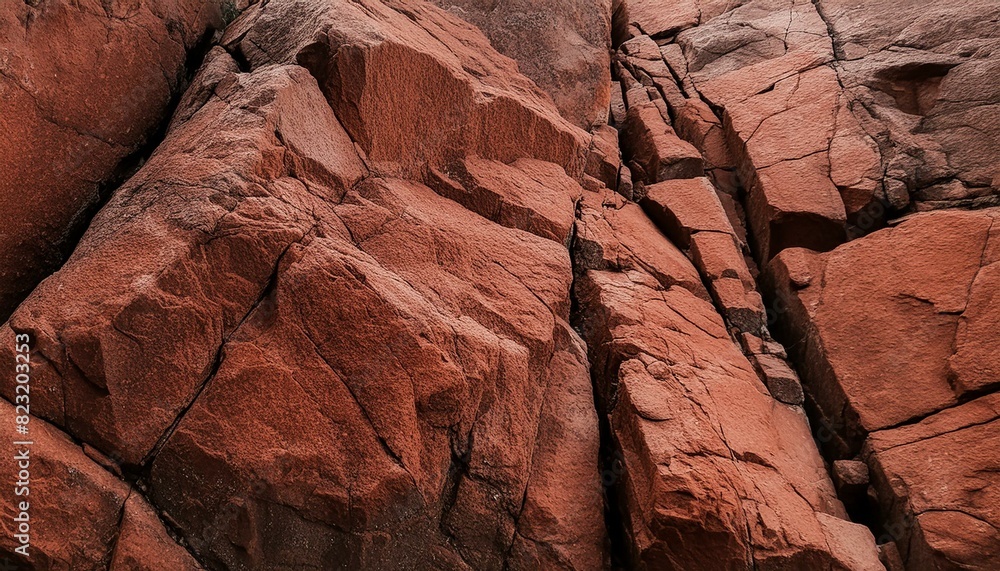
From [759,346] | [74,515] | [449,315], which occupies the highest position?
[759,346]

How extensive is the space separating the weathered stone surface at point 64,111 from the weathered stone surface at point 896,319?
4.65 metres

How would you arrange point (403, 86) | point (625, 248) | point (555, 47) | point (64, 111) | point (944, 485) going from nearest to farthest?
point (944, 485)
point (64, 111)
point (403, 86)
point (625, 248)
point (555, 47)

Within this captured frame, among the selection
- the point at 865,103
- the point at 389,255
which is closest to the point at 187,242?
the point at 389,255

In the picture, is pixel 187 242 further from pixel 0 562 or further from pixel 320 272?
pixel 0 562

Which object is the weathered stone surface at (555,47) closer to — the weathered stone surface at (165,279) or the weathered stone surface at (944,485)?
the weathered stone surface at (165,279)

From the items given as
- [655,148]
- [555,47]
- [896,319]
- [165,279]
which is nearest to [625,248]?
[655,148]

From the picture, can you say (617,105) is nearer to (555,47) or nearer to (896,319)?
(555,47)

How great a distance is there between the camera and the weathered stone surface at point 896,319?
4.11 meters

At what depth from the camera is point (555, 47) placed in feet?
20.8

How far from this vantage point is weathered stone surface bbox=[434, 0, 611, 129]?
242 inches

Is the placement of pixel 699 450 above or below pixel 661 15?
below

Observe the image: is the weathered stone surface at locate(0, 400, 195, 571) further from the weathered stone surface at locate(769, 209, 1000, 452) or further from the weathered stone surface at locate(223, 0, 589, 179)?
the weathered stone surface at locate(769, 209, 1000, 452)

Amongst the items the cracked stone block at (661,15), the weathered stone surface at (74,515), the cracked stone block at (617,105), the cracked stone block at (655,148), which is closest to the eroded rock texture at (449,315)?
the weathered stone surface at (74,515)

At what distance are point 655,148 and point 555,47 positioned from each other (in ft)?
4.47
